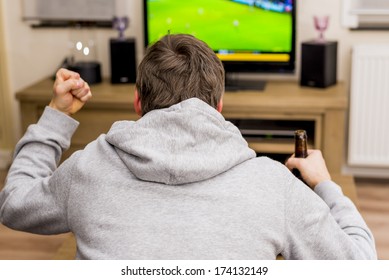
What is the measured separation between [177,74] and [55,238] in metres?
2.06

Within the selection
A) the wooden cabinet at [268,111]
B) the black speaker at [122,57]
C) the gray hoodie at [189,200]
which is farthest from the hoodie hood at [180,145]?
the black speaker at [122,57]

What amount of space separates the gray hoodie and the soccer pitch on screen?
235cm

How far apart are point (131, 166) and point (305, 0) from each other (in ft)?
8.85

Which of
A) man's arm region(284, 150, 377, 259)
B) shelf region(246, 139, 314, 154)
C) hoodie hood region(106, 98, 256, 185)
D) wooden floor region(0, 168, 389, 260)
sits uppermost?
hoodie hood region(106, 98, 256, 185)

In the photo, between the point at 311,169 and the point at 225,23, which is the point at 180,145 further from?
the point at 225,23

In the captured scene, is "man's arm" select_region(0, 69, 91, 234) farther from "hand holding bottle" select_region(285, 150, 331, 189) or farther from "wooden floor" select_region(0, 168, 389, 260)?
"wooden floor" select_region(0, 168, 389, 260)

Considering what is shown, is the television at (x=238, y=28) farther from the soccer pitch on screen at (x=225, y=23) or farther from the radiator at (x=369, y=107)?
the radiator at (x=369, y=107)

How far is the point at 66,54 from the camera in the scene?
151 inches

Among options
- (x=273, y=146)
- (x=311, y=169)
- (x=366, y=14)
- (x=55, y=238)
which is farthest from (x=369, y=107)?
(x=311, y=169)

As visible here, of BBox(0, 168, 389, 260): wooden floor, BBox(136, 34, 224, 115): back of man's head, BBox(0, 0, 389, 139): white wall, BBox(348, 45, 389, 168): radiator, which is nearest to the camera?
BBox(136, 34, 224, 115): back of man's head

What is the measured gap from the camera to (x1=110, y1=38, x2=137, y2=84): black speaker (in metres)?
3.52

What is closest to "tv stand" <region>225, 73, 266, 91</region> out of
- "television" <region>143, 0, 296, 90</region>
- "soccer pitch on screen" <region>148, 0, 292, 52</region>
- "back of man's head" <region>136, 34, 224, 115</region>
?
"television" <region>143, 0, 296, 90</region>

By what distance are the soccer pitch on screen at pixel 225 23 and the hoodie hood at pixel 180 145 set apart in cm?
234
